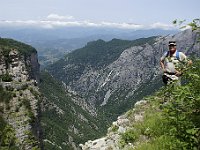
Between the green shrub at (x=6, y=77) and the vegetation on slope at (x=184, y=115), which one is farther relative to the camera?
the green shrub at (x=6, y=77)

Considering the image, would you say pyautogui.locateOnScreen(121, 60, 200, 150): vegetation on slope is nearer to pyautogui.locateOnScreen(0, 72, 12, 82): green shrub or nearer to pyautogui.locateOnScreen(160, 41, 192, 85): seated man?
pyautogui.locateOnScreen(160, 41, 192, 85): seated man

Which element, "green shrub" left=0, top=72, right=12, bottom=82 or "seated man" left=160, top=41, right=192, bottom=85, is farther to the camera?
"green shrub" left=0, top=72, right=12, bottom=82

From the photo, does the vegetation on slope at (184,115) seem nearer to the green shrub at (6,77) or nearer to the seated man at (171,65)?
the seated man at (171,65)

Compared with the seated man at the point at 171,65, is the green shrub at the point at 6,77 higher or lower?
lower

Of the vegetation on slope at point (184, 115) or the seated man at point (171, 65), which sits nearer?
the vegetation on slope at point (184, 115)

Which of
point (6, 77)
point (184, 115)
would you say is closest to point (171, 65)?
point (184, 115)

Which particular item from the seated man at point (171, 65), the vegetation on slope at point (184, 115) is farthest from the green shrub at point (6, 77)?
the vegetation on slope at point (184, 115)

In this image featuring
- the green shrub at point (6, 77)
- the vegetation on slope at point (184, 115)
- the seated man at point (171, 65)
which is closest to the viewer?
the vegetation on slope at point (184, 115)

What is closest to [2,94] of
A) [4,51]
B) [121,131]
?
[4,51]

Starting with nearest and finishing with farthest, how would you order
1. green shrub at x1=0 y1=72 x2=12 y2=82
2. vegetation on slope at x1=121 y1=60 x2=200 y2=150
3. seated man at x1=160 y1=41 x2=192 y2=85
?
vegetation on slope at x1=121 y1=60 x2=200 y2=150 → seated man at x1=160 y1=41 x2=192 y2=85 → green shrub at x1=0 y1=72 x2=12 y2=82

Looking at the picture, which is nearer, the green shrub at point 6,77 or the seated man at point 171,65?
the seated man at point 171,65

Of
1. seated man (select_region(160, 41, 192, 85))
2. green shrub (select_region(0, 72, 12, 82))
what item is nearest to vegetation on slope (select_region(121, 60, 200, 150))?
seated man (select_region(160, 41, 192, 85))

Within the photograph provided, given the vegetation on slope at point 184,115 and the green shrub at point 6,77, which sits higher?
the vegetation on slope at point 184,115

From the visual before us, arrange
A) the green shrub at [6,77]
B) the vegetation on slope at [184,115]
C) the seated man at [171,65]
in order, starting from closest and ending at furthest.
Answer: the vegetation on slope at [184,115] < the seated man at [171,65] < the green shrub at [6,77]
